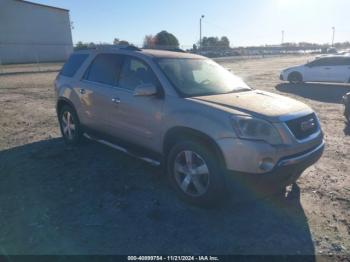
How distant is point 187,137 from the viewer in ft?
12.6

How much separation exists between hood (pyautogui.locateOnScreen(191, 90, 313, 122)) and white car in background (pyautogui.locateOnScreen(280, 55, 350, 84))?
43.8 ft

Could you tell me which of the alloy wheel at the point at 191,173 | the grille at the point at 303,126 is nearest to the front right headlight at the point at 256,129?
the grille at the point at 303,126

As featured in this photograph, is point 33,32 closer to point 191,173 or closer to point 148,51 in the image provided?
point 148,51

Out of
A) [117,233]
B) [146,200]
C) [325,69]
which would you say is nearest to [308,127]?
[146,200]

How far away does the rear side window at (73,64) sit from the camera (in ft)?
19.0

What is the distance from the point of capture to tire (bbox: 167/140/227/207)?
3.58 meters

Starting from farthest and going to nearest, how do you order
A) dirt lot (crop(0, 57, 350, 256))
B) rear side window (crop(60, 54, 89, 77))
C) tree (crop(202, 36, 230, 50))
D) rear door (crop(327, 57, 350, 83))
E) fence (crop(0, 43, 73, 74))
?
1. tree (crop(202, 36, 230, 50))
2. fence (crop(0, 43, 73, 74))
3. rear door (crop(327, 57, 350, 83))
4. rear side window (crop(60, 54, 89, 77))
5. dirt lot (crop(0, 57, 350, 256))

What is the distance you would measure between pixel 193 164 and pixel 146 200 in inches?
32.3

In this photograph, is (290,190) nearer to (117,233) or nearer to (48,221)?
(117,233)

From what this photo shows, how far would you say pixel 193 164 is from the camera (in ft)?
12.7

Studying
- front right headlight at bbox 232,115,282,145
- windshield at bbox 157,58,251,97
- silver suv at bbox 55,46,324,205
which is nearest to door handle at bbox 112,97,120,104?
silver suv at bbox 55,46,324,205

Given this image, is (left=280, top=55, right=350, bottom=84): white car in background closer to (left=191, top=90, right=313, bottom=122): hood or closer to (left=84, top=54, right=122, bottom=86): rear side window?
(left=191, top=90, right=313, bottom=122): hood

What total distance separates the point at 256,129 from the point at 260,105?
1.67ft

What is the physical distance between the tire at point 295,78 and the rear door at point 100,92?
14.3m
